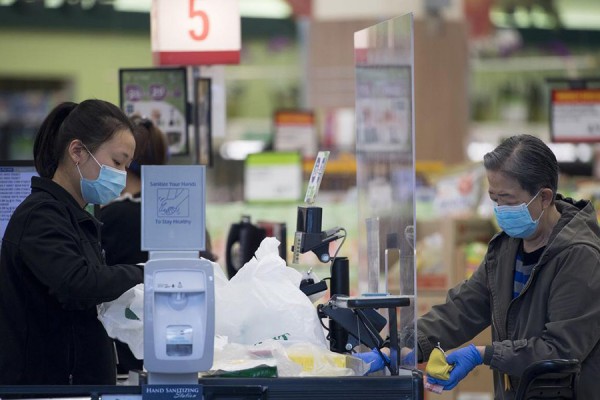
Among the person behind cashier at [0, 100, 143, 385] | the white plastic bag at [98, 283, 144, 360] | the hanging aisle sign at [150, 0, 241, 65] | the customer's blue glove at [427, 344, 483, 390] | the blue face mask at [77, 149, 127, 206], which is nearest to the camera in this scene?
the person behind cashier at [0, 100, 143, 385]

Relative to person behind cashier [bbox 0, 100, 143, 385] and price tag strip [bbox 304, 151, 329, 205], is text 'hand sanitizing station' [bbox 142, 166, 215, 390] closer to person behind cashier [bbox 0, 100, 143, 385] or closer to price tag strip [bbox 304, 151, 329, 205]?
person behind cashier [bbox 0, 100, 143, 385]

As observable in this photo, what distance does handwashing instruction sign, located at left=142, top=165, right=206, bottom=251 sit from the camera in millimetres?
2873

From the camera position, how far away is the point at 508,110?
15.4 meters

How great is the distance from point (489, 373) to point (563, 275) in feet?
10.3

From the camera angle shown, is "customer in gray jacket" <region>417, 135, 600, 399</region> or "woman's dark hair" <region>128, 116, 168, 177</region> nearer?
"customer in gray jacket" <region>417, 135, 600, 399</region>

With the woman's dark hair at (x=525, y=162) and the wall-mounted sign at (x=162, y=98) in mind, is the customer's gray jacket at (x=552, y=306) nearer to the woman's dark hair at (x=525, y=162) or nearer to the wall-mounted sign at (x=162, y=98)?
the woman's dark hair at (x=525, y=162)

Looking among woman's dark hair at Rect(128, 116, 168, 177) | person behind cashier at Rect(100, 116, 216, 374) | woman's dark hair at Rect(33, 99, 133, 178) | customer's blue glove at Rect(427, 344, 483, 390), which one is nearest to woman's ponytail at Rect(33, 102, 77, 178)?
woman's dark hair at Rect(33, 99, 133, 178)

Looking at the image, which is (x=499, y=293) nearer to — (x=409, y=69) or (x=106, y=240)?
(x=409, y=69)

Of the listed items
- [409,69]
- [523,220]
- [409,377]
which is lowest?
[409,377]

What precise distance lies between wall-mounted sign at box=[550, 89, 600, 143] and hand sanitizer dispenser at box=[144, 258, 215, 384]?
4.91 metres

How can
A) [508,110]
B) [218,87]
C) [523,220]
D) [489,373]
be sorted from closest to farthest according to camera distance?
[523,220]
[218,87]
[489,373]
[508,110]

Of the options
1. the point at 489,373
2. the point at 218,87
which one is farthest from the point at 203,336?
the point at 489,373

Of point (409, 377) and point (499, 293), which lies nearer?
point (409, 377)

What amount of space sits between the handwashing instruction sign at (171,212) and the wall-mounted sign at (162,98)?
2.65 metres
